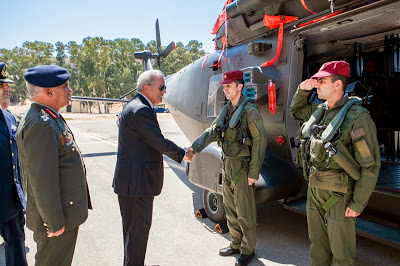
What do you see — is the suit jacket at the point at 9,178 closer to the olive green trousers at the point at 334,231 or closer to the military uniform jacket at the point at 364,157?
the olive green trousers at the point at 334,231

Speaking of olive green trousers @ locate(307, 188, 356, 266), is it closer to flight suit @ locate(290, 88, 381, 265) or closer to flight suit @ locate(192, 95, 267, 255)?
flight suit @ locate(290, 88, 381, 265)

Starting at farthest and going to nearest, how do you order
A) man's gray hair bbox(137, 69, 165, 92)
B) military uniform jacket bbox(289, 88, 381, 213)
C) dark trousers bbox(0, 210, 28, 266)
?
1. man's gray hair bbox(137, 69, 165, 92)
2. dark trousers bbox(0, 210, 28, 266)
3. military uniform jacket bbox(289, 88, 381, 213)

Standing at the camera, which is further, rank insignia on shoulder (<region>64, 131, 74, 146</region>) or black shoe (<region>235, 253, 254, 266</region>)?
black shoe (<region>235, 253, 254, 266</region>)

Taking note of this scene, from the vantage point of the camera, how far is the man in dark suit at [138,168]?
2604mm

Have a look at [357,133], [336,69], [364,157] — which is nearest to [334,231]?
[364,157]

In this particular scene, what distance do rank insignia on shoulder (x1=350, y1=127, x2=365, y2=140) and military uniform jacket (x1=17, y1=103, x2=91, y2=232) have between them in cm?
198

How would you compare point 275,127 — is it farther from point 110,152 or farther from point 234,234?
point 110,152

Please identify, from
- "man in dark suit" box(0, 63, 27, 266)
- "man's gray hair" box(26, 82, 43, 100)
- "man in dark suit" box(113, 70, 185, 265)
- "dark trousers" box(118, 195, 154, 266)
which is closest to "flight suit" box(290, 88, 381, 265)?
"man in dark suit" box(113, 70, 185, 265)

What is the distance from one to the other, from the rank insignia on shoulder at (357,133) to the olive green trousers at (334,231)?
16.8 inches

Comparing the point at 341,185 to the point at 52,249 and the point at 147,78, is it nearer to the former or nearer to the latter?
the point at 147,78

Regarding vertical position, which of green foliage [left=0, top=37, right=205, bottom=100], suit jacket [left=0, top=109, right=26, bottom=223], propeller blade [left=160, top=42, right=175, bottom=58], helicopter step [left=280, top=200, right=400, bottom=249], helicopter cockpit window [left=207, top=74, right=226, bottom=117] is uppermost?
green foliage [left=0, top=37, right=205, bottom=100]

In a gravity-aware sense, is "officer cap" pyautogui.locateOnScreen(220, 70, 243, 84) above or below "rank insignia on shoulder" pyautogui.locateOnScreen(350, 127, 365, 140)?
above

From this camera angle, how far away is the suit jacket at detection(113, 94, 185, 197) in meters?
2.60

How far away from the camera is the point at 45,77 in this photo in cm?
204
